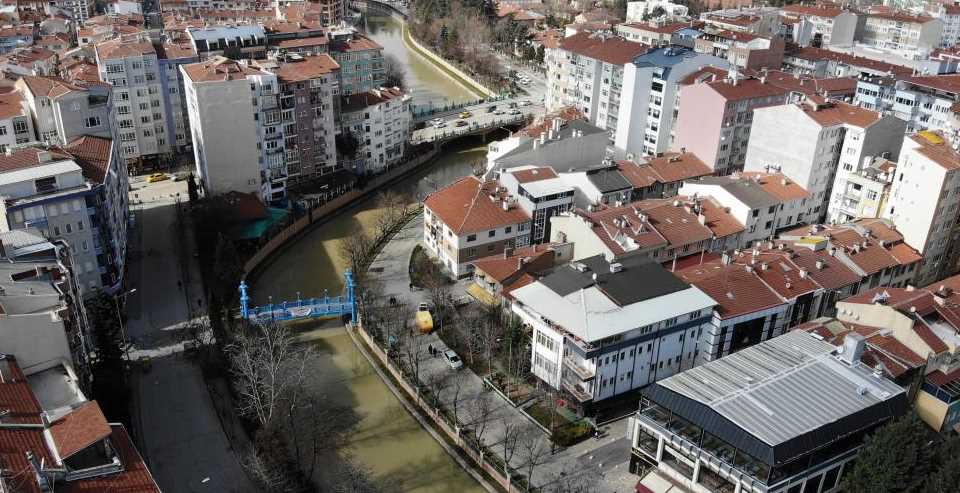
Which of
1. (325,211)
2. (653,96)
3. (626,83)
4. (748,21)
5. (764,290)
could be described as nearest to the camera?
(764,290)

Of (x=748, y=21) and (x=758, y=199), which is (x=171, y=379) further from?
(x=748, y=21)

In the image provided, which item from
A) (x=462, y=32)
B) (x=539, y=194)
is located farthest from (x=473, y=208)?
(x=462, y=32)

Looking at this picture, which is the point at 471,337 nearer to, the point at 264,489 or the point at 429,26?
the point at 264,489

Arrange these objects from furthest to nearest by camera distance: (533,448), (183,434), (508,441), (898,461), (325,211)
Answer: (325,211)
(183,434)
(508,441)
(533,448)
(898,461)

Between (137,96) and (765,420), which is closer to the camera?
(765,420)

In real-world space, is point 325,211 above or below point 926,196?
below
